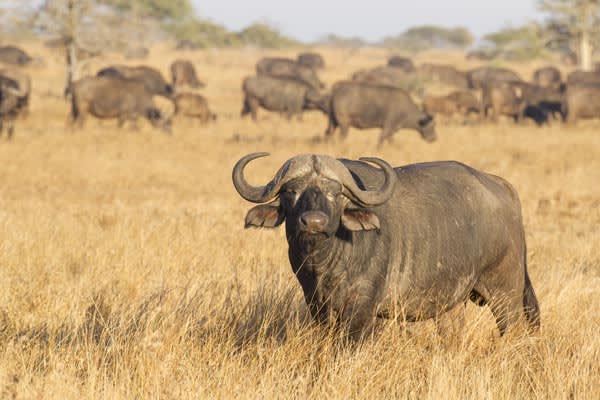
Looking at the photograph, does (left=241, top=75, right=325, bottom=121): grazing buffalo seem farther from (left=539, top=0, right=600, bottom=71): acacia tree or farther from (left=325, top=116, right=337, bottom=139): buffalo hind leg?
(left=539, top=0, right=600, bottom=71): acacia tree

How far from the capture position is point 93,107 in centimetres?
2112

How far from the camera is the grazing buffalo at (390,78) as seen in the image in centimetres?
3641

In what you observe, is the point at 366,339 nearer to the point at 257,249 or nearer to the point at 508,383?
the point at 508,383

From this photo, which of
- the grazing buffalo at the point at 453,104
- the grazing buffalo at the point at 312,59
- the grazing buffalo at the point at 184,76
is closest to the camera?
the grazing buffalo at the point at 453,104

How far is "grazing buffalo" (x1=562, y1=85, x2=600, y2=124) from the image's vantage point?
2389cm

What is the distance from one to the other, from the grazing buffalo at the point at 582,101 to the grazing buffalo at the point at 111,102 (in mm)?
11437

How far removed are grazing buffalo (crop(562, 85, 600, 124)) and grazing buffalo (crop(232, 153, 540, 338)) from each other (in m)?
19.9

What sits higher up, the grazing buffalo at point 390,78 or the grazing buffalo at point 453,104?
the grazing buffalo at point 390,78

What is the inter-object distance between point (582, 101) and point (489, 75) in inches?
672

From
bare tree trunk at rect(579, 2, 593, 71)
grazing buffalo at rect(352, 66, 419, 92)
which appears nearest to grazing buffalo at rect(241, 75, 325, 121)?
grazing buffalo at rect(352, 66, 419, 92)

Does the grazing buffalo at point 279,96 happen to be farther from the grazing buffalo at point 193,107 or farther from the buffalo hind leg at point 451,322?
the buffalo hind leg at point 451,322

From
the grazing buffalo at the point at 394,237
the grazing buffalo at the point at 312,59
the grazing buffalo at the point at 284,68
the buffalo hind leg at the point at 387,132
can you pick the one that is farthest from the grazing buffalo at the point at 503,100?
the grazing buffalo at the point at 312,59

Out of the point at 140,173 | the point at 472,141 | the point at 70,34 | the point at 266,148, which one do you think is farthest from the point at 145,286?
the point at 70,34

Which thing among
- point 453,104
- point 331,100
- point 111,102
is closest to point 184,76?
point 453,104
